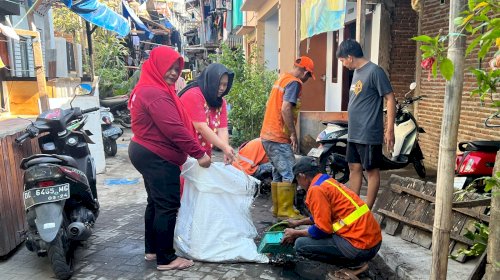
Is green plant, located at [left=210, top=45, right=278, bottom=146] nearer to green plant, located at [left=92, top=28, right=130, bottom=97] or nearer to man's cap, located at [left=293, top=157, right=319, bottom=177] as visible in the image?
man's cap, located at [left=293, top=157, right=319, bottom=177]

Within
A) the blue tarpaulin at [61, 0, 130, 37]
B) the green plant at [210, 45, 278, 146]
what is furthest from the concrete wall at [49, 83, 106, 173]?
the green plant at [210, 45, 278, 146]

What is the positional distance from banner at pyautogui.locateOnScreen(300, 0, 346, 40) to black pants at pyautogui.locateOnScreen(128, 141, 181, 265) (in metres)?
3.21

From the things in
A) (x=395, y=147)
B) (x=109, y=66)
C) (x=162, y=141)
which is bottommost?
(x=395, y=147)

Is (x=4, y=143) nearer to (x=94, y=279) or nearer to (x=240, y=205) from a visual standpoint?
(x=94, y=279)

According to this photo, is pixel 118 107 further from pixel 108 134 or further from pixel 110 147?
pixel 108 134

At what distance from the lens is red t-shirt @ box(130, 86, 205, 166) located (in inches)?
133

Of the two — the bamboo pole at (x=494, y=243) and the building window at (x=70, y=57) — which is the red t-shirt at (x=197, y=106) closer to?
the bamboo pole at (x=494, y=243)

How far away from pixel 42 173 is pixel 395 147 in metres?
4.18

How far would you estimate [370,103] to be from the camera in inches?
167

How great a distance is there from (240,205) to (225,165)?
0.39 metres

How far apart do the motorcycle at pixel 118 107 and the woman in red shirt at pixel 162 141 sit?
10245 mm

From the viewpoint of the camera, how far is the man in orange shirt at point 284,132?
484 cm

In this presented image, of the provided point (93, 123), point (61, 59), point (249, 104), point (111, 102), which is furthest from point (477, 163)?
point (61, 59)

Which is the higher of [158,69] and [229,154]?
[158,69]
